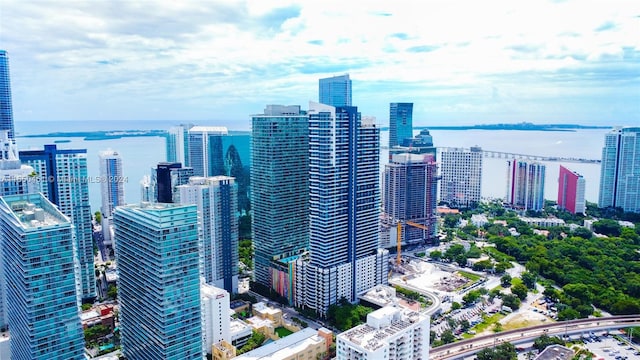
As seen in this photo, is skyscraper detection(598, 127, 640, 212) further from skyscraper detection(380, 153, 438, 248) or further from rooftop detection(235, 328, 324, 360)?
rooftop detection(235, 328, 324, 360)

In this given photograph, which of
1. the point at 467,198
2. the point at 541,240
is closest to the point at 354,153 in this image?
the point at 541,240

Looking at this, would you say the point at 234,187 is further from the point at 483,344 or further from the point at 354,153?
the point at 483,344

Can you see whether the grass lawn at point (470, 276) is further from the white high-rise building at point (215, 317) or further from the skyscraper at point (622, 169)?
the skyscraper at point (622, 169)

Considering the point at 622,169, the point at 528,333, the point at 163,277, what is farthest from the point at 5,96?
the point at 622,169

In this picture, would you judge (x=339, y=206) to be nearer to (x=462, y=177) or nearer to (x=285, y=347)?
(x=285, y=347)

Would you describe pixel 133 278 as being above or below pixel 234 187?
below

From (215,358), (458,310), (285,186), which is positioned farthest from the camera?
(285,186)

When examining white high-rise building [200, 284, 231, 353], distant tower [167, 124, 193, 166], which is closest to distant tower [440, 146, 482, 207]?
distant tower [167, 124, 193, 166]
